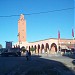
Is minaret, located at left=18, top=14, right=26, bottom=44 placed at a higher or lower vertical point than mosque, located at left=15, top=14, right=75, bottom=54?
higher

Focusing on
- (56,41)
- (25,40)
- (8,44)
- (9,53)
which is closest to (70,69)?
(9,53)

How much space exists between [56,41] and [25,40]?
44.7 m

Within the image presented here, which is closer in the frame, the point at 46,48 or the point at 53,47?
the point at 53,47

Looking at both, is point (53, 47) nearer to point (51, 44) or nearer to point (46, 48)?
point (46, 48)

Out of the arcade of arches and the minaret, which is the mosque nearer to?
the arcade of arches

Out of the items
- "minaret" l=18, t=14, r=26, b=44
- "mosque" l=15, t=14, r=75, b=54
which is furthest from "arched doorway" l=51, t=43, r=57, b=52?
"minaret" l=18, t=14, r=26, b=44

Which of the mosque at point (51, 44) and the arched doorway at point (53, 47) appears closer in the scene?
the mosque at point (51, 44)

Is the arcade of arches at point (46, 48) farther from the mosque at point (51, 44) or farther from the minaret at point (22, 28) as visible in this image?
the minaret at point (22, 28)

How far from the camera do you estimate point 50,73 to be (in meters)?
23.2

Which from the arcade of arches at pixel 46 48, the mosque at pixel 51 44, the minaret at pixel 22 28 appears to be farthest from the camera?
the minaret at pixel 22 28

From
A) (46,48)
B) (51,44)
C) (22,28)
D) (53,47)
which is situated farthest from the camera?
(22,28)

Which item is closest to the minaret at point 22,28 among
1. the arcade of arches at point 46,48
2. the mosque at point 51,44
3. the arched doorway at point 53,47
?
the mosque at point 51,44

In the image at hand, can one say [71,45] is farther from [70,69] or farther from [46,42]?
[70,69]

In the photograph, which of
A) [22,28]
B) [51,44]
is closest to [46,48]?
[51,44]
